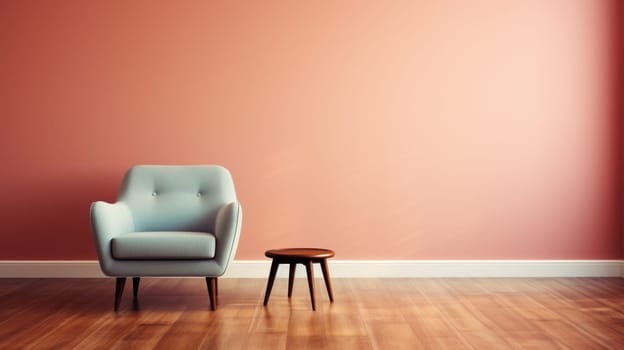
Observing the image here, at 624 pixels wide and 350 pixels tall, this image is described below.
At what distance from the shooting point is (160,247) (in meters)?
3.55

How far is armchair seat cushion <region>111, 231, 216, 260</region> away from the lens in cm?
A: 355

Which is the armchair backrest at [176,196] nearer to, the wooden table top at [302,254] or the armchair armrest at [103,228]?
the armchair armrest at [103,228]

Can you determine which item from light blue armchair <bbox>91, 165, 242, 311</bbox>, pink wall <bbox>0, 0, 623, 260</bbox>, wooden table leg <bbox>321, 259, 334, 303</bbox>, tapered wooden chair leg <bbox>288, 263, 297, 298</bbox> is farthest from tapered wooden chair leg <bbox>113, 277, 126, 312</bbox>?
pink wall <bbox>0, 0, 623, 260</bbox>

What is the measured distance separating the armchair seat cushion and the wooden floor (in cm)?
30

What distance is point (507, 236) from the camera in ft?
15.9

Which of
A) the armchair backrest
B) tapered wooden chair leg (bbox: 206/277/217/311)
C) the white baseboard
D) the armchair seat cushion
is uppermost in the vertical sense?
the armchair backrest

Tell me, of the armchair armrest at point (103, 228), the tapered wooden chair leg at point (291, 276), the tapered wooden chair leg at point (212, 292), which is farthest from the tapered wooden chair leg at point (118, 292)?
the tapered wooden chair leg at point (291, 276)

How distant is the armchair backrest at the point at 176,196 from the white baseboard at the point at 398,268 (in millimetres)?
754

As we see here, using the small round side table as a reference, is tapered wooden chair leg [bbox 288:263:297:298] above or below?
below

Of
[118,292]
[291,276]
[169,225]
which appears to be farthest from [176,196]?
[291,276]

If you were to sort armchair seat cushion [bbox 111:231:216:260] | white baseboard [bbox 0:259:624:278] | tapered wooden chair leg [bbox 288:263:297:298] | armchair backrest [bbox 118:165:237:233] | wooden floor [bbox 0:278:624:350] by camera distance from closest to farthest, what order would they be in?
wooden floor [bbox 0:278:624:350] < armchair seat cushion [bbox 111:231:216:260] < tapered wooden chair leg [bbox 288:263:297:298] < armchair backrest [bbox 118:165:237:233] < white baseboard [bbox 0:259:624:278]

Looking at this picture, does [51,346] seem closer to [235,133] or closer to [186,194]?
[186,194]

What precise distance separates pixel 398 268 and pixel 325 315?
1.46 meters

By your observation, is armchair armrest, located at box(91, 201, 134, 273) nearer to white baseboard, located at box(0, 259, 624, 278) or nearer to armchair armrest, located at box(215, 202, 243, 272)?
armchair armrest, located at box(215, 202, 243, 272)
